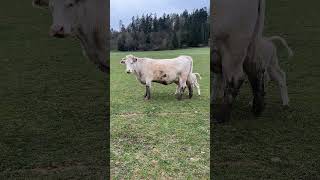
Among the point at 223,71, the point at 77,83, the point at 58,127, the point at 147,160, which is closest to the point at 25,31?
the point at 77,83

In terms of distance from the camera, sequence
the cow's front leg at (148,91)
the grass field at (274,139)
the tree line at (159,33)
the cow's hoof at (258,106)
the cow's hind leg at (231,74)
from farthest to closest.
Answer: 1. the cow's hoof at (258,106)
2. the cow's hind leg at (231,74)
3. the grass field at (274,139)
4. the cow's front leg at (148,91)
5. the tree line at (159,33)

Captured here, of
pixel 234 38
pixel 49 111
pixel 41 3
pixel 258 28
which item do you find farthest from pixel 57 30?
pixel 49 111

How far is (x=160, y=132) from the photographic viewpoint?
4.59 feet

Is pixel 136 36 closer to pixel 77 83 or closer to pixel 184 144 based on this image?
pixel 184 144

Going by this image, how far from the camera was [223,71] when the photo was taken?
185 centimetres

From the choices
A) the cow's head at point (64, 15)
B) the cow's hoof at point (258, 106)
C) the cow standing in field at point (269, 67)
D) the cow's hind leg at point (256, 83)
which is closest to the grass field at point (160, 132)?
the cow's head at point (64, 15)

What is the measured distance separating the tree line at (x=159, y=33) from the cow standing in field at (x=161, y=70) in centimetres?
5

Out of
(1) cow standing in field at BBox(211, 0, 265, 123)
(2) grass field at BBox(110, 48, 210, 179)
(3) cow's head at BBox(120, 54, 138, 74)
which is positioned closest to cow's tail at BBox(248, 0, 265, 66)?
(1) cow standing in field at BBox(211, 0, 265, 123)

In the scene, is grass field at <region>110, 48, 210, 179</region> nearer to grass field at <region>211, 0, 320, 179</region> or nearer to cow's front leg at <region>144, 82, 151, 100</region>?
cow's front leg at <region>144, 82, 151, 100</region>

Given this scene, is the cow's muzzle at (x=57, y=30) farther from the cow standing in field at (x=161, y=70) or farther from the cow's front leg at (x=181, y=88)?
the cow's front leg at (x=181, y=88)

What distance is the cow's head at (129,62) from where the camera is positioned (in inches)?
53.1

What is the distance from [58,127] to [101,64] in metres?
0.79

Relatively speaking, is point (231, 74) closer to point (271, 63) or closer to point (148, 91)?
point (148, 91)

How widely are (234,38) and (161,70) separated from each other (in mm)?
302
